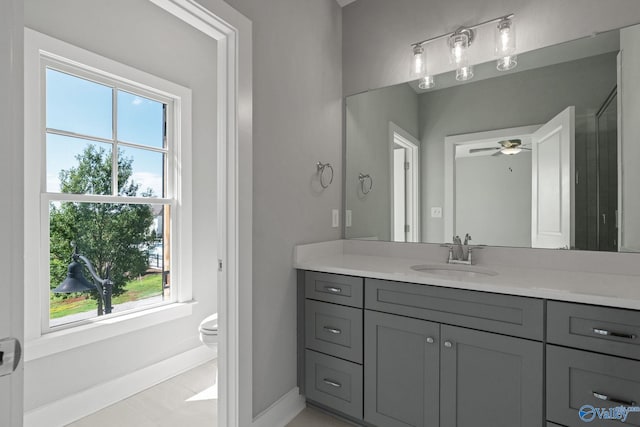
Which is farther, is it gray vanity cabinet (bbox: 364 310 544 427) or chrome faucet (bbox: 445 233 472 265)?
chrome faucet (bbox: 445 233 472 265)

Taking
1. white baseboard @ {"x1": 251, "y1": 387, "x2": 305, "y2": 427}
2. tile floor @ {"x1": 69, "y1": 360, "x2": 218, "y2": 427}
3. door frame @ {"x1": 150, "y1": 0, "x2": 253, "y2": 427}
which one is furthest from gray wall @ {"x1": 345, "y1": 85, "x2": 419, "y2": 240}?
tile floor @ {"x1": 69, "y1": 360, "x2": 218, "y2": 427}

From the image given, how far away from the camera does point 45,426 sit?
70.9 inches

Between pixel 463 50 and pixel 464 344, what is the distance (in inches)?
64.1

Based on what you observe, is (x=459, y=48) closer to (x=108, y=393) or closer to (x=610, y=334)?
(x=610, y=334)

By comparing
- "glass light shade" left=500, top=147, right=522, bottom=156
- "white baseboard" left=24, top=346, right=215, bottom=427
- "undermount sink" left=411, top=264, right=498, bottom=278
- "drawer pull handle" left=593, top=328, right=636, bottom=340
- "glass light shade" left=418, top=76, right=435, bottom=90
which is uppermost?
"glass light shade" left=418, top=76, right=435, bottom=90

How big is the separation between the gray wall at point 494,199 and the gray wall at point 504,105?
0.46ft

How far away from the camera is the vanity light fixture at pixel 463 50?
1.82 meters

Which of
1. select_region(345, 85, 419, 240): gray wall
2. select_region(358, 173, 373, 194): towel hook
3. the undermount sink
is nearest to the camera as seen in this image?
the undermount sink

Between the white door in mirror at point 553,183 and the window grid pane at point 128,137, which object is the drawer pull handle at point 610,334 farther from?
the window grid pane at point 128,137

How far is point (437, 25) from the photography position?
2059mm

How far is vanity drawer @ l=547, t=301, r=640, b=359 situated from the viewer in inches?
44.5

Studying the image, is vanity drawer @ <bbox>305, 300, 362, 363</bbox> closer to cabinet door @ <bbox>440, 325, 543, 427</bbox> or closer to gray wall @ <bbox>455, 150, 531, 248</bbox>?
cabinet door @ <bbox>440, 325, 543, 427</bbox>
